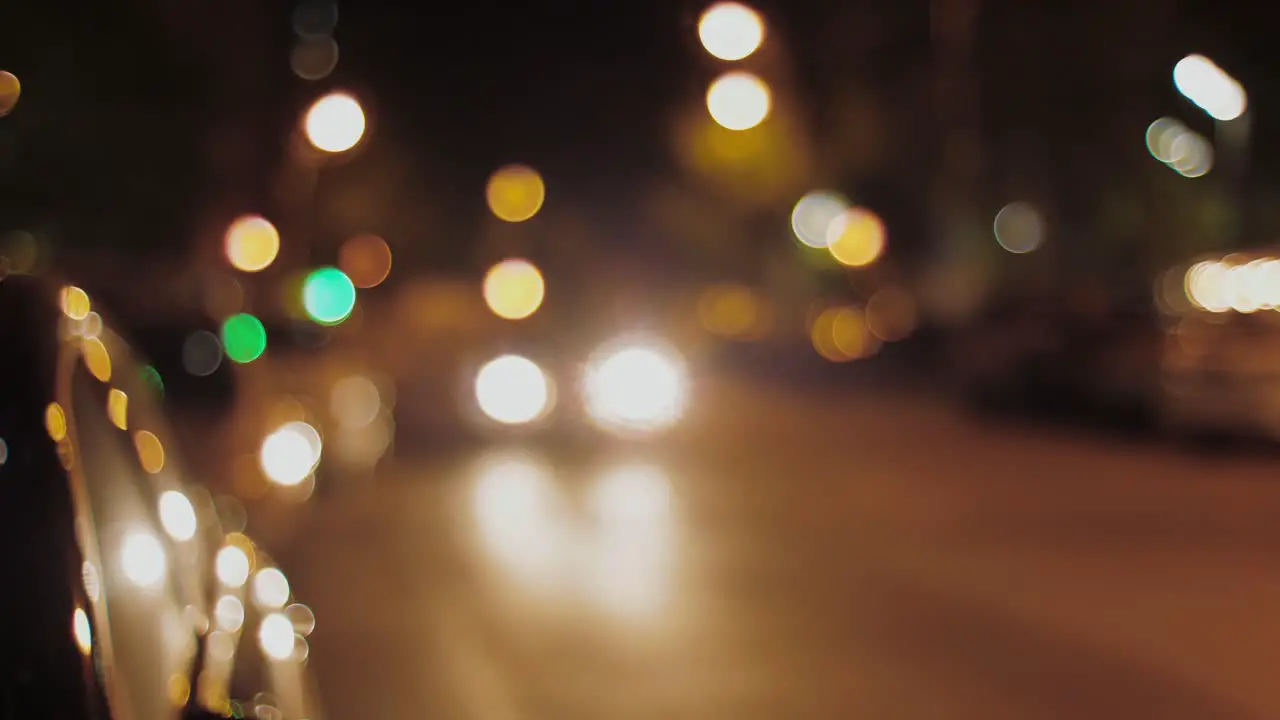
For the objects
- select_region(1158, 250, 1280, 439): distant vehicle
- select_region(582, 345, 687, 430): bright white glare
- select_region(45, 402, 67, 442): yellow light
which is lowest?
select_region(45, 402, 67, 442): yellow light

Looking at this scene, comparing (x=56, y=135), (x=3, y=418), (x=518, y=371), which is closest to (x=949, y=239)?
(x=518, y=371)

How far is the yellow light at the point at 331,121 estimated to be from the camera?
101ft

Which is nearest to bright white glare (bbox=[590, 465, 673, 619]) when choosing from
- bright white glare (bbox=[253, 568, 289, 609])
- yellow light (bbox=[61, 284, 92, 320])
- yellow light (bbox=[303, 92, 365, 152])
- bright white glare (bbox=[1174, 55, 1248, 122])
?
bright white glare (bbox=[253, 568, 289, 609])

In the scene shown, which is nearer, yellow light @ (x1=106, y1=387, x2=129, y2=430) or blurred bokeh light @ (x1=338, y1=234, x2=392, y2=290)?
yellow light @ (x1=106, y1=387, x2=129, y2=430)

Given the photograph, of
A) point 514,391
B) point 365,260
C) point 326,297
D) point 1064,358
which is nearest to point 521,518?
point 514,391

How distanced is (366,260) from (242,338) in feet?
127

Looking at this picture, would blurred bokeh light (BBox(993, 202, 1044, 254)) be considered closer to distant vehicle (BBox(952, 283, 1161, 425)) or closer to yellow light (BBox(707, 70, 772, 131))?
distant vehicle (BBox(952, 283, 1161, 425))

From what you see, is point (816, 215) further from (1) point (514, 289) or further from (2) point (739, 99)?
(1) point (514, 289)

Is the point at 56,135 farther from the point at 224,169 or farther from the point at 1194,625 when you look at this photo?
Answer: the point at 1194,625

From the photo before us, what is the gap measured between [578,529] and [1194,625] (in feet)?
16.9

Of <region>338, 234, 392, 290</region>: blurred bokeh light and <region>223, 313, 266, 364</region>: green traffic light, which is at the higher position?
<region>338, 234, 392, 290</region>: blurred bokeh light

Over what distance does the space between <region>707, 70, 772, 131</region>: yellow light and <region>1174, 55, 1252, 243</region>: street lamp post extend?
18025 mm

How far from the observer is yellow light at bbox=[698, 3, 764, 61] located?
1016 inches

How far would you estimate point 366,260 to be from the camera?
4912 cm
